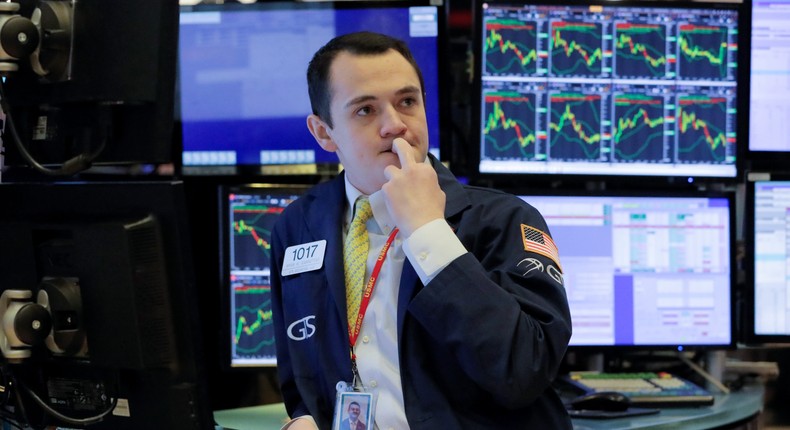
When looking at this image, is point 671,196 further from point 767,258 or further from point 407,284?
point 407,284

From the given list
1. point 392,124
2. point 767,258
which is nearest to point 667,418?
point 767,258

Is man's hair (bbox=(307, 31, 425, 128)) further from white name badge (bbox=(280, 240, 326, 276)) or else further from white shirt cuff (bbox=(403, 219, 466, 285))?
white shirt cuff (bbox=(403, 219, 466, 285))

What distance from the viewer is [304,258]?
1.79 metres

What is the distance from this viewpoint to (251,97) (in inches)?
102

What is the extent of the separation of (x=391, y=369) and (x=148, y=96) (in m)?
0.59

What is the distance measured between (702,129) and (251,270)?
119 centimetres

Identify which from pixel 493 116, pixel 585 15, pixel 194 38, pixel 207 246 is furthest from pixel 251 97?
pixel 585 15

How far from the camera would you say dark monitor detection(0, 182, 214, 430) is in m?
1.33

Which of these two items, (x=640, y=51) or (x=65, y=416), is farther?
(x=640, y=51)

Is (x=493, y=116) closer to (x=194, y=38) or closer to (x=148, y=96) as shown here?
(x=194, y=38)

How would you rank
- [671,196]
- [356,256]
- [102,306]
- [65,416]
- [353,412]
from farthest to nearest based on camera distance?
[671,196]
[356,256]
[353,412]
[65,416]
[102,306]

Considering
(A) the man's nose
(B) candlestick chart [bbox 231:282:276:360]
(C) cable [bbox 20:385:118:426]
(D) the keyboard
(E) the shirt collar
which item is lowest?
(D) the keyboard

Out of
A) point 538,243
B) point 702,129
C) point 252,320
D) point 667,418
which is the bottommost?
point 667,418

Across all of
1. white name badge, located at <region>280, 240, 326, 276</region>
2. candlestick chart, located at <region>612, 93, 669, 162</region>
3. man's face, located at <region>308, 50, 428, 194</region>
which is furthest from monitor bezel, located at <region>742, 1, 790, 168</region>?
white name badge, located at <region>280, 240, 326, 276</region>
